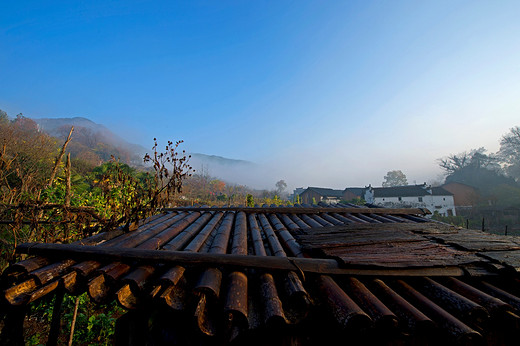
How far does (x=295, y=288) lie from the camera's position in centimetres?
174

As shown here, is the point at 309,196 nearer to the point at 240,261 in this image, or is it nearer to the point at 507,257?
the point at 507,257

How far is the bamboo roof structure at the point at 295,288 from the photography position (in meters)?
1.64

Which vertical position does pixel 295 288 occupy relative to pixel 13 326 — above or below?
above

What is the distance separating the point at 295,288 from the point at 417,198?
46067 millimetres

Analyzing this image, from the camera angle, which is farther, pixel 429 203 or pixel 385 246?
pixel 429 203

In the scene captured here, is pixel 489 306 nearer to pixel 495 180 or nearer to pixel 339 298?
pixel 339 298

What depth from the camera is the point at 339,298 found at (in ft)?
5.58

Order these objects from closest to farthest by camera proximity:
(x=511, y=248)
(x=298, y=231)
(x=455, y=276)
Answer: (x=455, y=276) → (x=511, y=248) → (x=298, y=231)

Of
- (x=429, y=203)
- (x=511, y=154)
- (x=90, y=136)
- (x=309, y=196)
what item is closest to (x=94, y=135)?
(x=90, y=136)

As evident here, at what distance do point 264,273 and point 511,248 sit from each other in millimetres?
3532

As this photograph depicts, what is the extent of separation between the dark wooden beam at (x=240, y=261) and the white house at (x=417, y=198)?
38716mm

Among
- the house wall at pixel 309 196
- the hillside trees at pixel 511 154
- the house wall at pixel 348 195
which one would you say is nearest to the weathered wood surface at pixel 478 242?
the house wall at pixel 309 196

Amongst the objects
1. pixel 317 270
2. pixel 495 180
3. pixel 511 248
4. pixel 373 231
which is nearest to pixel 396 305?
pixel 317 270

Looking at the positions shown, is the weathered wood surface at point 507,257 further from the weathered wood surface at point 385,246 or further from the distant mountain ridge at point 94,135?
the distant mountain ridge at point 94,135
